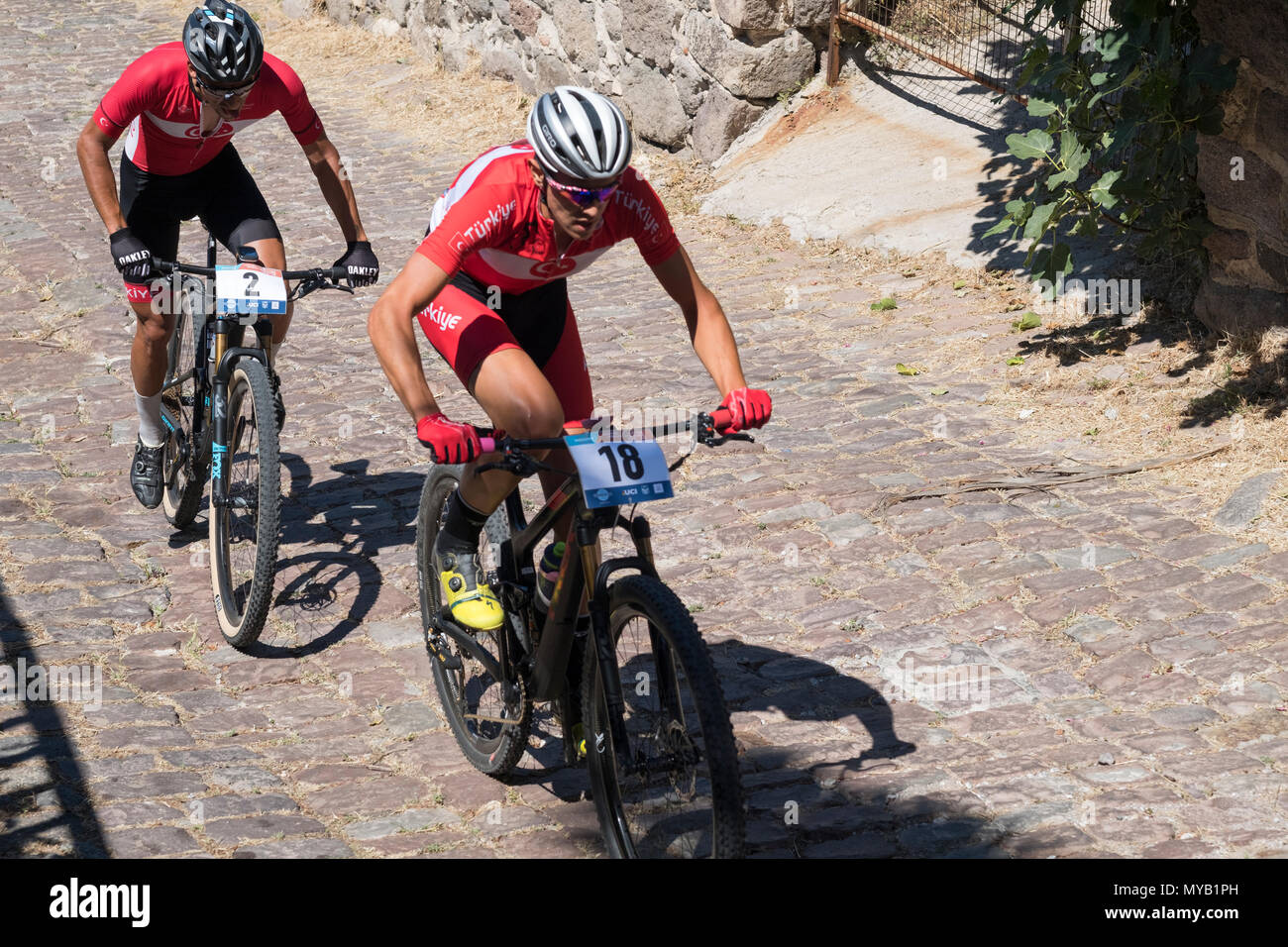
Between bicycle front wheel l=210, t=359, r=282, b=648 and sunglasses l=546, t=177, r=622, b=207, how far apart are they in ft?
5.72

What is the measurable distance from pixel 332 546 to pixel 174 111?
1957 millimetres

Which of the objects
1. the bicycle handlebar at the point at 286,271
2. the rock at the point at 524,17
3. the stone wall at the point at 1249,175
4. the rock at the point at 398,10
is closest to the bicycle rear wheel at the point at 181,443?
the bicycle handlebar at the point at 286,271

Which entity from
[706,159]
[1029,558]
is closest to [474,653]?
[1029,558]

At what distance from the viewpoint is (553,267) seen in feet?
14.2

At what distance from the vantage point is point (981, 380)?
762 centimetres

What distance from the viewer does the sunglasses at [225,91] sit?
17.6 ft

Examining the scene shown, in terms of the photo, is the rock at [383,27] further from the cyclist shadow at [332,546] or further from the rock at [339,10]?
the cyclist shadow at [332,546]

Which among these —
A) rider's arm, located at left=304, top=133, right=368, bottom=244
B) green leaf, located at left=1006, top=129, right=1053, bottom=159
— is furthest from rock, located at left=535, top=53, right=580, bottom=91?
rider's arm, located at left=304, top=133, right=368, bottom=244

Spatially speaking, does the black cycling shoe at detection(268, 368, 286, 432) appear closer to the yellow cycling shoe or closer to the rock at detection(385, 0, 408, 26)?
the yellow cycling shoe

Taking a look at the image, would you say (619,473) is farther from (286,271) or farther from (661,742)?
(286,271)

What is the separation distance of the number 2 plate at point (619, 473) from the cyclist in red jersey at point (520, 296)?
11.1 inches

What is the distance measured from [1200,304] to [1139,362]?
1.43 feet

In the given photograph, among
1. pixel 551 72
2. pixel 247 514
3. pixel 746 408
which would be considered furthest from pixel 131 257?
pixel 551 72

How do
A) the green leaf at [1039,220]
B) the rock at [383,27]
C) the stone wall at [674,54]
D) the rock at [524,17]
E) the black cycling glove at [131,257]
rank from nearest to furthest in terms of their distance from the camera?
the black cycling glove at [131,257]
the green leaf at [1039,220]
the stone wall at [674,54]
the rock at [524,17]
the rock at [383,27]
